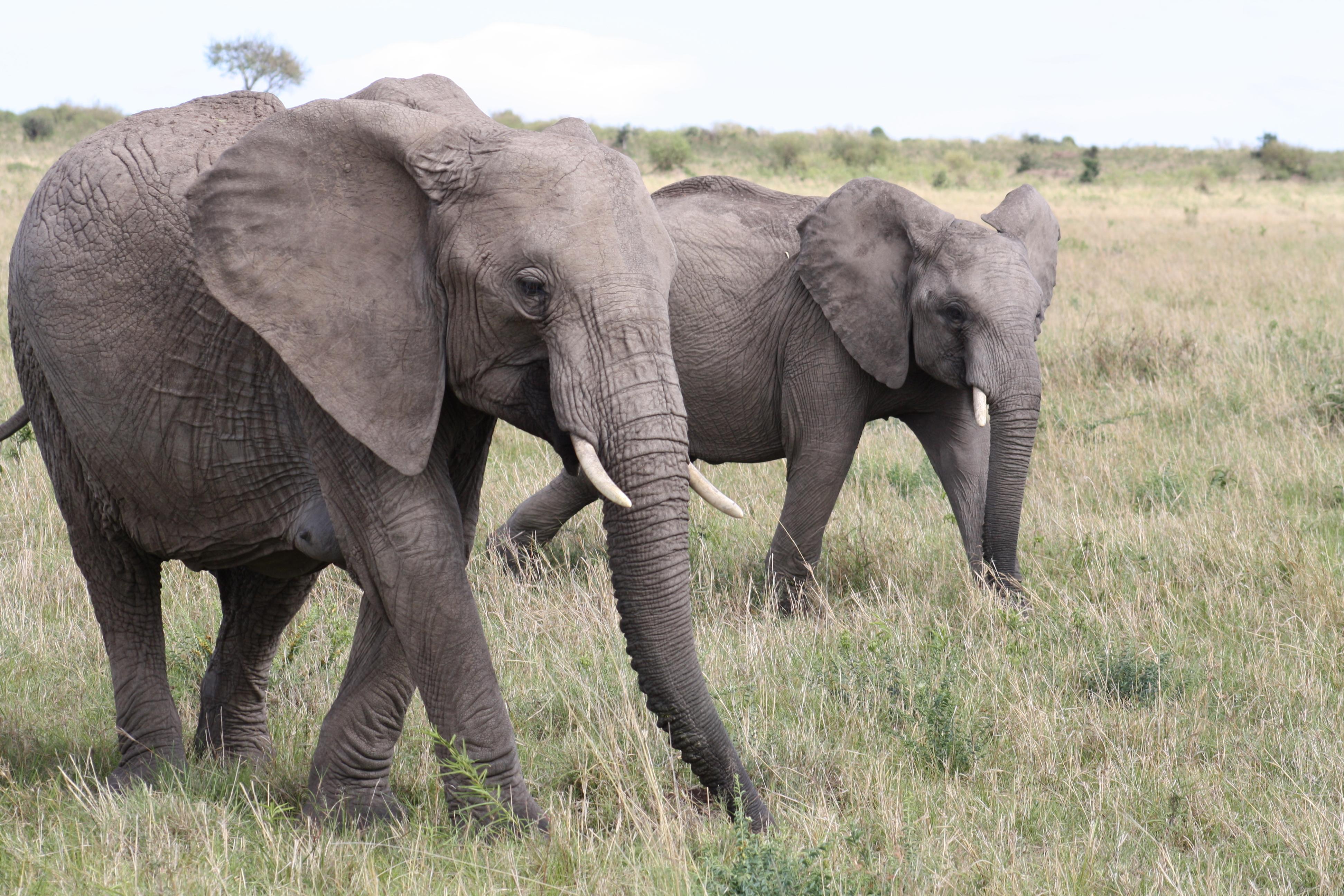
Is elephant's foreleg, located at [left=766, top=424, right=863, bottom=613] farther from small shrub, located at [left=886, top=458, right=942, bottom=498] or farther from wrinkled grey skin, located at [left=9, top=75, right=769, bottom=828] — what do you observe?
wrinkled grey skin, located at [left=9, top=75, right=769, bottom=828]

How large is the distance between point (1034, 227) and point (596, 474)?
174 inches

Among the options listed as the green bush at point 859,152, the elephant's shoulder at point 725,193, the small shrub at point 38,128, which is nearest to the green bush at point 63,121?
the small shrub at point 38,128

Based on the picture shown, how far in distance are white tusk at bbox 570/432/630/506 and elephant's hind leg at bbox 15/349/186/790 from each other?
1.96 metres

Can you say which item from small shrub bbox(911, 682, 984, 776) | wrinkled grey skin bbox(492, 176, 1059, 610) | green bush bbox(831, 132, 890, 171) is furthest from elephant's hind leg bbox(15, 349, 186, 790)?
green bush bbox(831, 132, 890, 171)

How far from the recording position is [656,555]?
119 inches

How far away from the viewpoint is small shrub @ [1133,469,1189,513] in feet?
23.6

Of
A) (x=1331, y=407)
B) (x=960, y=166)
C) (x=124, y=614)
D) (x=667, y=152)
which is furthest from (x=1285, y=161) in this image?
(x=124, y=614)

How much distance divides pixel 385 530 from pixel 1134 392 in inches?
307

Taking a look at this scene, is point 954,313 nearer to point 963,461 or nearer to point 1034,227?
point 963,461

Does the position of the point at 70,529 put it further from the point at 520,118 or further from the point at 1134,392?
the point at 520,118

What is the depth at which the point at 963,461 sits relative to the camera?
6.48 meters

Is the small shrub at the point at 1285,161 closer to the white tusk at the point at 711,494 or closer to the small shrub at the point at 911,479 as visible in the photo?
the small shrub at the point at 911,479

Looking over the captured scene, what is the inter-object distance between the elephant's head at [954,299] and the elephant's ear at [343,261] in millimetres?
3300

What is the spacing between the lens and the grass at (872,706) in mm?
3369
